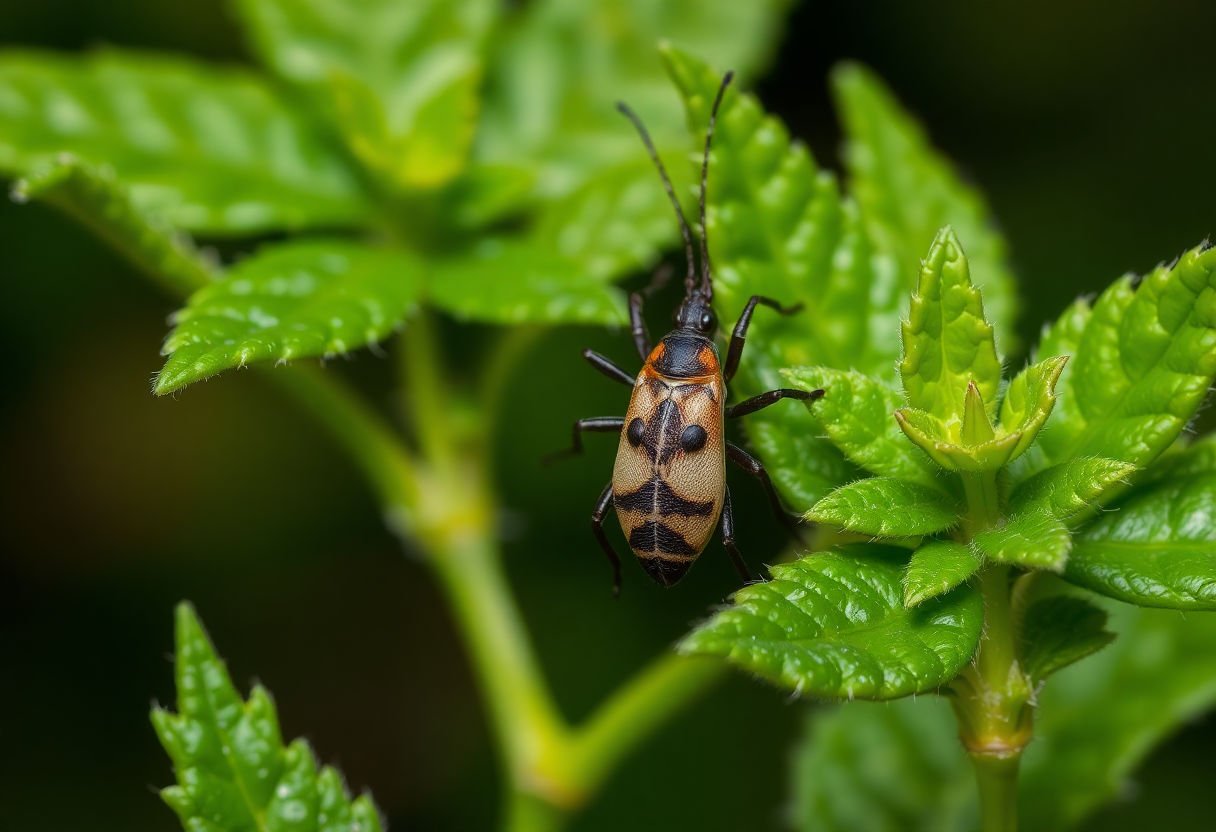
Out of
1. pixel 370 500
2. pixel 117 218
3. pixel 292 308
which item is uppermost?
pixel 370 500

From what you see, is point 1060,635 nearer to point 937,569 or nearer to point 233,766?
point 937,569

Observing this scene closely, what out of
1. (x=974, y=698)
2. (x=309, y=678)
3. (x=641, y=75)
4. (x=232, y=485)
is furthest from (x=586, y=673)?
(x=974, y=698)

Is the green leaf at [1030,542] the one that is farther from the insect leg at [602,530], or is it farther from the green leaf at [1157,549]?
the insect leg at [602,530]

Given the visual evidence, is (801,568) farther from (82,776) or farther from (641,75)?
(82,776)

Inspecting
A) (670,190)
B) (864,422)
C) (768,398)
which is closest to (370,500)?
(670,190)

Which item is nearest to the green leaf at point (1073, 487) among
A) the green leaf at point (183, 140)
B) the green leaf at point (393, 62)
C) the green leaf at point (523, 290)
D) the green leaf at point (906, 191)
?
the green leaf at point (906, 191)
